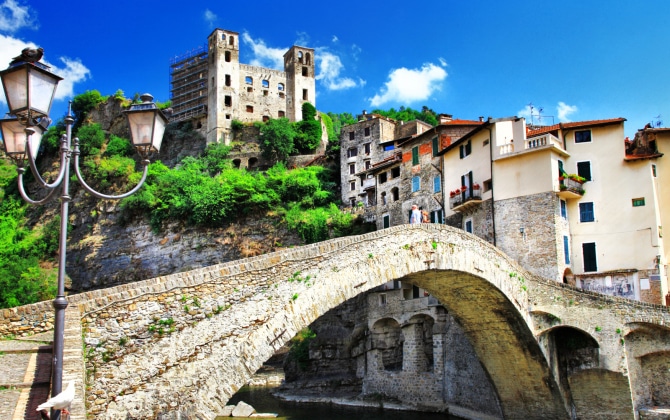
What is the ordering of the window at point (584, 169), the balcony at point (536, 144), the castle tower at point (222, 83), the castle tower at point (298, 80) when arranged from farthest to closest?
1. the castle tower at point (298, 80)
2. the castle tower at point (222, 83)
3. the window at point (584, 169)
4. the balcony at point (536, 144)

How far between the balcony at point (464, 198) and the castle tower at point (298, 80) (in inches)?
1277

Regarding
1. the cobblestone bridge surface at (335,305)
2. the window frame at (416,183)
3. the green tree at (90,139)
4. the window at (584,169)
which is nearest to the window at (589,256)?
the window at (584,169)

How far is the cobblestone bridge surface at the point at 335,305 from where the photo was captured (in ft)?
37.7

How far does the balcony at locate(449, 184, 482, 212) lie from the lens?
2880cm

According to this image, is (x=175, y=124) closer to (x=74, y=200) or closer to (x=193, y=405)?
(x=74, y=200)

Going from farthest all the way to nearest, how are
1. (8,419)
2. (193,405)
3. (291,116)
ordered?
(291,116) < (193,405) < (8,419)

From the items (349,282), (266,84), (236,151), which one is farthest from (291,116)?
(349,282)

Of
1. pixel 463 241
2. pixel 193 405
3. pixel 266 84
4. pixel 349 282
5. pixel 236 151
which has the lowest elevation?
pixel 193 405

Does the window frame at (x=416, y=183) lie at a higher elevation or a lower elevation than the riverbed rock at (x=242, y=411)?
higher

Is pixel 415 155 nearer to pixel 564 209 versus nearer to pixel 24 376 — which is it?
pixel 564 209

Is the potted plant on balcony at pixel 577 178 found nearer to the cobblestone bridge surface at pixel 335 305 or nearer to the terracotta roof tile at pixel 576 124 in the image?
the terracotta roof tile at pixel 576 124

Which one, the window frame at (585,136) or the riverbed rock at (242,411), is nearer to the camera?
the window frame at (585,136)

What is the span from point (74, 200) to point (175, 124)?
12087 mm

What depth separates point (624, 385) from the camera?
21422mm
